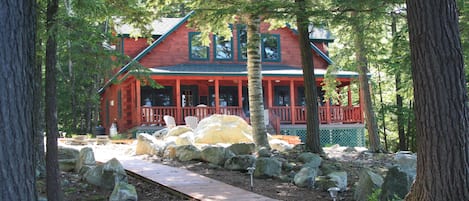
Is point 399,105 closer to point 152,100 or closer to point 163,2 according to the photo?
point 152,100

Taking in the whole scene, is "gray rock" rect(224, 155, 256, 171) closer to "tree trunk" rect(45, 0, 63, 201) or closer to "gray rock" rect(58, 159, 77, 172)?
"gray rock" rect(58, 159, 77, 172)

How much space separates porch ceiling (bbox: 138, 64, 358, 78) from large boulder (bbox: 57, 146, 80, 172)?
8.82m

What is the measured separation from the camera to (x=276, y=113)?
20.8m

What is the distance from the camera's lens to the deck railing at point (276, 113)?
19406 millimetres

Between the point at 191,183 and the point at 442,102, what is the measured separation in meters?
4.23

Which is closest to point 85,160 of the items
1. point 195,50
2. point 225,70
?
point 225,70

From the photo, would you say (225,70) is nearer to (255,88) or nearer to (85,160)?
(255,88)

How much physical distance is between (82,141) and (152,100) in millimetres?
5755

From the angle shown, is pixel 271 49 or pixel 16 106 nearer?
pixel 16 106

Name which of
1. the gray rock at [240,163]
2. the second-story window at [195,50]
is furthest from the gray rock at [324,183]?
the second-story window at [195,50]

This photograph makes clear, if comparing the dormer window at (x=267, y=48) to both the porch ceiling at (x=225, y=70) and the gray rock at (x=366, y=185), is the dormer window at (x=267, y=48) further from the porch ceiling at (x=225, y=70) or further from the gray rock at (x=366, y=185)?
the gray rock at (x=366, y=185)

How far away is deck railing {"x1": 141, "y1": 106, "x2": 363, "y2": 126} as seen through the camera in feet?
63.7

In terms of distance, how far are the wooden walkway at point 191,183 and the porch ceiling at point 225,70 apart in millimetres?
9821

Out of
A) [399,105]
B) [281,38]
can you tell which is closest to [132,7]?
[281,38]
